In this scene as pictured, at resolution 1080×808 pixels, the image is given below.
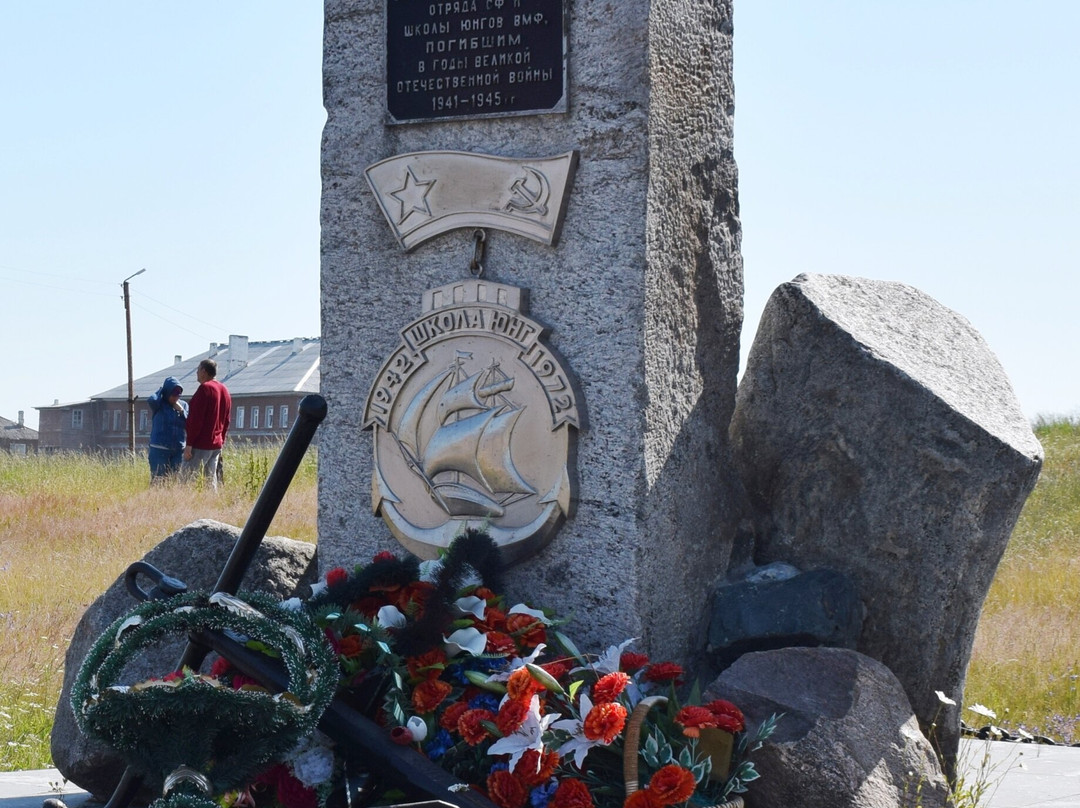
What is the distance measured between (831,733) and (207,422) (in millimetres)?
8732

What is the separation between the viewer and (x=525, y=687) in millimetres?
2854

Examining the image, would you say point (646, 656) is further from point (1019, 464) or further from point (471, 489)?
point (1019, 464)

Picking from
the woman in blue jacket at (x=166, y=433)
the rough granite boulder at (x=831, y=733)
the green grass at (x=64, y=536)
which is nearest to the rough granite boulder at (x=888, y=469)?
the rough granite boulder at (x=831, y=733)

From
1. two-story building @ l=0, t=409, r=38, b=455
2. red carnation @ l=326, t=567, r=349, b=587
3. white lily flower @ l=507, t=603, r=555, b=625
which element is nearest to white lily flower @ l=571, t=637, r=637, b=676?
white lily flower @ l=507, t=603, r=555, b=625

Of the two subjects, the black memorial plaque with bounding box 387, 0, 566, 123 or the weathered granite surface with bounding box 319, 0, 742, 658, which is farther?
the black memorial plaque with bounding box 387, 0, 566, 123

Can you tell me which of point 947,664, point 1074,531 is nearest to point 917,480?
point 947,664

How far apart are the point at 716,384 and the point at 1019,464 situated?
922mm

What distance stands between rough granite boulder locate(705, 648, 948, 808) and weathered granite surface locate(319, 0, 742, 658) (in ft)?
1.43

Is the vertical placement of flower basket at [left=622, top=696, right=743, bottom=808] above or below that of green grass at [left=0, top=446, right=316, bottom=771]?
above

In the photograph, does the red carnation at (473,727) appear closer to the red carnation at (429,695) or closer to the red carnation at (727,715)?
the red carnation at (429,695)

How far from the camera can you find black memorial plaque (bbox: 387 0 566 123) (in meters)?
3.60

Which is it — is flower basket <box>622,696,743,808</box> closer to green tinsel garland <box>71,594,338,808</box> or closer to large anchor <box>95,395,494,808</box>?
large anchor <box>95,395,494,808</box>

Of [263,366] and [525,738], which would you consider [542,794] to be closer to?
[525,738]

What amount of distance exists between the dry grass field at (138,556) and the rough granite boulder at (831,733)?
2514 mm
